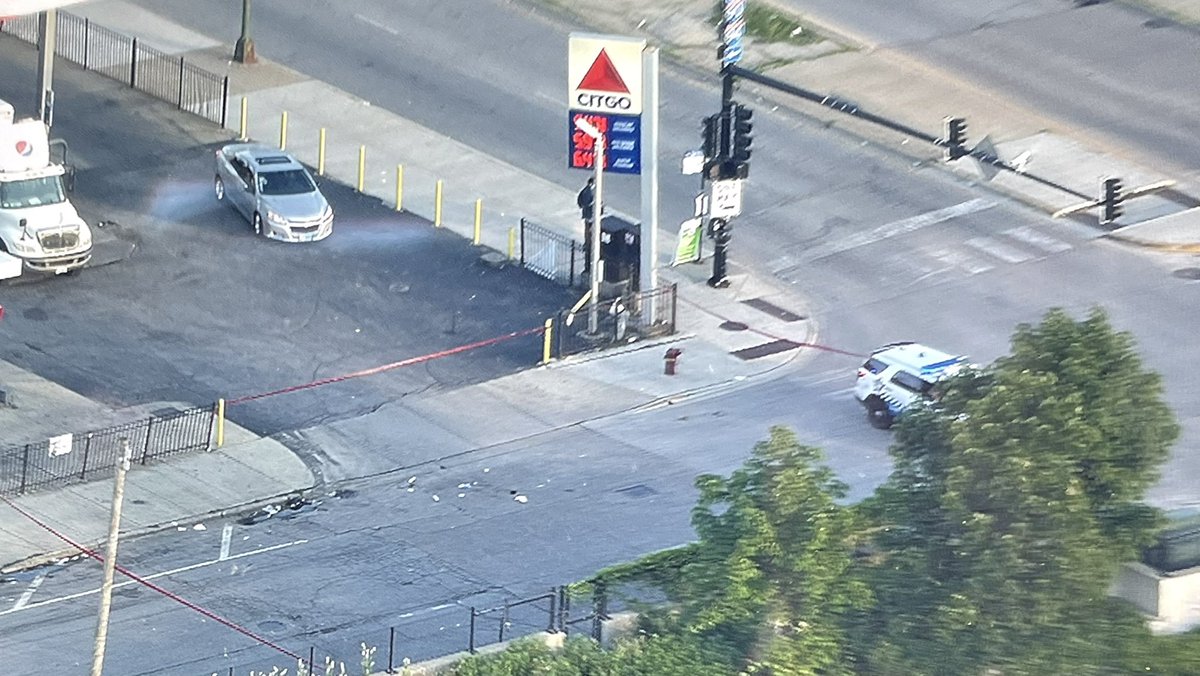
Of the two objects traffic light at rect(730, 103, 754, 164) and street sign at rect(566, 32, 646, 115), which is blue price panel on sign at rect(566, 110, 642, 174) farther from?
traffic light at rect(730, 103, 754, 164)

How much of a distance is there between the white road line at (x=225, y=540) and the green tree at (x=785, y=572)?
10.4m

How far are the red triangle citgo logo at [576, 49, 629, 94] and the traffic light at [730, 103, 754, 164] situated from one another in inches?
80.8

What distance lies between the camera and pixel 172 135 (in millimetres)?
51344

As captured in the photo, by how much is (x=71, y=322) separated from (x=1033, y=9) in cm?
2592

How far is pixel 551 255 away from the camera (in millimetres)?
44844

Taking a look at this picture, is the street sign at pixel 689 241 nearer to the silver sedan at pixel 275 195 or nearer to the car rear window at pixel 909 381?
the silver sedan at pixel 275 195

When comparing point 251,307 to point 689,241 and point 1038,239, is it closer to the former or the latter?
point 689,241

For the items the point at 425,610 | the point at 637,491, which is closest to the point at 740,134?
the point at 637,491

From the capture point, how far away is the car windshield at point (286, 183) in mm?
46031

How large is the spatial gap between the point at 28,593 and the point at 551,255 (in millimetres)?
15386

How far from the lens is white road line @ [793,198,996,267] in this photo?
45.5 m

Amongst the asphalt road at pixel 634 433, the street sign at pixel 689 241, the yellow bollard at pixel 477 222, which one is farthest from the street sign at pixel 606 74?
the asphalt road at pixel 634 433

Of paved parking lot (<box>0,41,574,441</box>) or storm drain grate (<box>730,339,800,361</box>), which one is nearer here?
paved parking lot (<box>0,41,574,441</box>)

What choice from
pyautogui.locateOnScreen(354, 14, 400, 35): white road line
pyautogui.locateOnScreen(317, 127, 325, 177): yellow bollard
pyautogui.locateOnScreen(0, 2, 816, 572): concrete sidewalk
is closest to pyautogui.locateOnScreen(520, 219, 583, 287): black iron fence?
pyautogui.locateOnScreen(0, 2, 816, 572): concrete sidewalk
